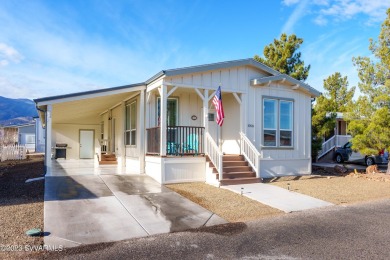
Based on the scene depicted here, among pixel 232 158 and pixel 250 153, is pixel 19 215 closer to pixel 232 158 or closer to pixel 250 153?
pixel 232 158

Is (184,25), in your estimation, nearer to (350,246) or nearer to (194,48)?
(194,48)

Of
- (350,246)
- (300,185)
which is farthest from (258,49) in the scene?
(350,246)

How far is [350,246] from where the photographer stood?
15.3 ft

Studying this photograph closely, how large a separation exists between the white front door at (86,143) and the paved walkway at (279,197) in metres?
14.3

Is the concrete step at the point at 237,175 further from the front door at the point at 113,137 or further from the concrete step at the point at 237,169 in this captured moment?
the front door at the point at 113,137

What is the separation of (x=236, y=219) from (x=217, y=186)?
129 inches

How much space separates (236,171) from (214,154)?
1052mm

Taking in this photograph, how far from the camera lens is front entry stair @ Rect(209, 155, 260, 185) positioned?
973 centimetres

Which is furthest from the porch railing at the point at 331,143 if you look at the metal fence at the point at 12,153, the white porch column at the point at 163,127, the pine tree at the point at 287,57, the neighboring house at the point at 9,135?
the neighboring house at the point at 9,135

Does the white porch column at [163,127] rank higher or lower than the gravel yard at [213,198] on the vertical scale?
higher

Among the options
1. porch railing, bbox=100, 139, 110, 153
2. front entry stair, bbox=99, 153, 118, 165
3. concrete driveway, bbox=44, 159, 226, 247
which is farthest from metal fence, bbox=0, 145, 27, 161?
concrete driveway, bbox=44, 159, 226, 247

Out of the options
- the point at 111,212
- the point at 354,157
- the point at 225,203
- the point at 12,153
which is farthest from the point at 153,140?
the point at 354,157

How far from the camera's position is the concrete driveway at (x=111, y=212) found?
515cm

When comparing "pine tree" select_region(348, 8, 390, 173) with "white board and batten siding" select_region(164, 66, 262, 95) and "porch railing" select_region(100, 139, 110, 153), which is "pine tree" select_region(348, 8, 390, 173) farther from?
"porch railing" select_region(100, 139, 110, 153)
